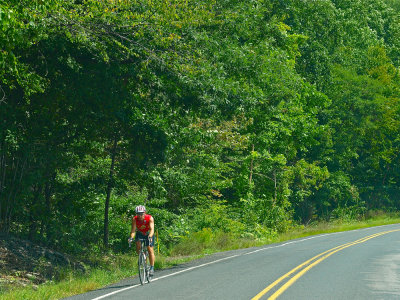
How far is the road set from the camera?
447 inches

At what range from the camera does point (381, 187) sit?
55.5 m

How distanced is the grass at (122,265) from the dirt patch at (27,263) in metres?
0.50

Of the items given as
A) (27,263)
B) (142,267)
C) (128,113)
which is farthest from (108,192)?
(142,267)

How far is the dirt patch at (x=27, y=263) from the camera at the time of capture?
1358cm

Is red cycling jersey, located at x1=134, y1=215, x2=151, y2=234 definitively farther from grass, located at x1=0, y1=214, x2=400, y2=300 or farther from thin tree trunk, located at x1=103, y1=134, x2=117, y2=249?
thin tree trunk, located at x1=103, y1=134, x2=117, y2=249

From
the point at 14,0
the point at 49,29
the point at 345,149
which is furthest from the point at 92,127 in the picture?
the point at 345,149

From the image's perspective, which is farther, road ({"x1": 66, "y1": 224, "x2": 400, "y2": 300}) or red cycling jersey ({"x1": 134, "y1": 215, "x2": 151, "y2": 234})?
red cycling jersey ({"x1": 134, "y1": 215, "x2": 151, "y2": 234})

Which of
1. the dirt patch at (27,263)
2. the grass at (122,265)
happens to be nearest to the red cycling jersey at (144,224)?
the grass at (122,265)

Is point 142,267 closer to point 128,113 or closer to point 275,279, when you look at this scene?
point 275,279

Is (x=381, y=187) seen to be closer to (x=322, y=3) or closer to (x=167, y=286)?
(x=322, y=3)

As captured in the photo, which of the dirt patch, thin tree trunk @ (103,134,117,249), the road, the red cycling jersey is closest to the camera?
the road

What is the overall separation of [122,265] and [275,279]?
5.87 metres

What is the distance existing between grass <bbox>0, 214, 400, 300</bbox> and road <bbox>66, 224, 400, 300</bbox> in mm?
537

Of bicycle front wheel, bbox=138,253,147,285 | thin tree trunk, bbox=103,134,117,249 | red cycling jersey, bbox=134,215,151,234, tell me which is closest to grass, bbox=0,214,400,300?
bicycle front wheel, bbox=138,253,147,285
